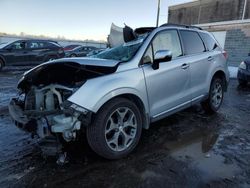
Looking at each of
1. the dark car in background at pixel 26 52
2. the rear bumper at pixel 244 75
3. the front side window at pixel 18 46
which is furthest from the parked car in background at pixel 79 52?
the rear bumper at pixel 244 75

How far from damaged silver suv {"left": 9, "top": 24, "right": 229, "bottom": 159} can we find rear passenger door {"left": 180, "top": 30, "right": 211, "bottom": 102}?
3cm

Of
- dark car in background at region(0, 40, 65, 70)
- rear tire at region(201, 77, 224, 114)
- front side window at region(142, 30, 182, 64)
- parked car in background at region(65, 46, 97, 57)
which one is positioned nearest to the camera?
front side window at region(142, 30, 182, 64)

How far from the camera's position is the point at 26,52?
1373 cm

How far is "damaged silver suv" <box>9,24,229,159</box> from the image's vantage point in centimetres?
296

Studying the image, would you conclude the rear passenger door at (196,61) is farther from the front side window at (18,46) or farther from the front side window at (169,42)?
the front side window at (18,46)

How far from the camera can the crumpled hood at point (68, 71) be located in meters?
3.18

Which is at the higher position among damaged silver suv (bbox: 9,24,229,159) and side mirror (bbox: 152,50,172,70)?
side mirror (bbox: 152,50,172,70)

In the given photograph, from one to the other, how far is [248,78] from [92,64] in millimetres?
7531

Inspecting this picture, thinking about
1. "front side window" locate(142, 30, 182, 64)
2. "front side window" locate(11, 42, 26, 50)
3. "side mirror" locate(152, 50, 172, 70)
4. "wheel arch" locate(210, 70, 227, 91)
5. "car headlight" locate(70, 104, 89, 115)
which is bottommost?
"car headlight" locate(70, 104, 89, 115)

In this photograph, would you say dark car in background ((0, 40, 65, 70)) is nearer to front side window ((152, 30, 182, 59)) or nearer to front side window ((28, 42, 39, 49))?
front side window ((28, 42, 39, 49))

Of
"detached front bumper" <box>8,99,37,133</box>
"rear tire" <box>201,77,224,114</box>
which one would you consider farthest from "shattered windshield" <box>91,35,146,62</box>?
"rear tire" <box>201,77,224,114</box>

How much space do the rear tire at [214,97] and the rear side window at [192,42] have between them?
87 cm

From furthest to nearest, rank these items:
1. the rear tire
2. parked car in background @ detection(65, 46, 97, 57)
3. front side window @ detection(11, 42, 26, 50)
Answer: parked car in background @ detection(65, 46, 97, 57), front side window @ detection(11, 42, 26, 50), the rear tire

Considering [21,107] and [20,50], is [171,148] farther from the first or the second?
[20,50]
